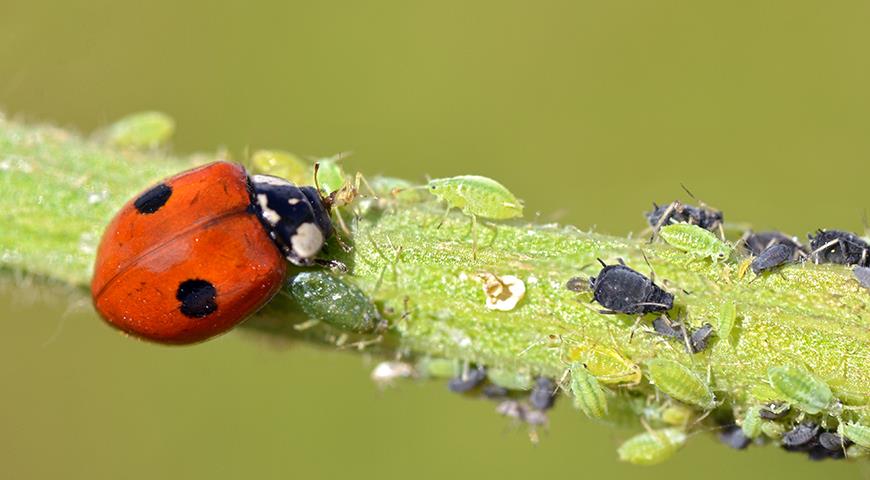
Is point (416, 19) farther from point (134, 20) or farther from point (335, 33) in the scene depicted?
point (134, 20)

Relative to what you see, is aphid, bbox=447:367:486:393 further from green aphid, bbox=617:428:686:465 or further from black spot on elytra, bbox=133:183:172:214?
black spot on elytra, bbox=133:183:172:214

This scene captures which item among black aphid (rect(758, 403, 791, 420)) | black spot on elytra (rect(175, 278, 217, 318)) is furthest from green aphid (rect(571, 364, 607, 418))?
black spot on elytra (rect(175, 278, 217, 318))

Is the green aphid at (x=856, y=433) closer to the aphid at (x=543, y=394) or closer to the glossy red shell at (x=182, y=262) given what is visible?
the aphid at (x=543, y=394)

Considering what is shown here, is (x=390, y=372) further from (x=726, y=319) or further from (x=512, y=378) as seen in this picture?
(x=726, y=319)

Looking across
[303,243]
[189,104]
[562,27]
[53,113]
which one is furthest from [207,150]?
[303,243]

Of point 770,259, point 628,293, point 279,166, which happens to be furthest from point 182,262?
point 770,259

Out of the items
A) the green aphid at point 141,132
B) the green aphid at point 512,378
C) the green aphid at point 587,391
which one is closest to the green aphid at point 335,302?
the green aphid at point 512,378
